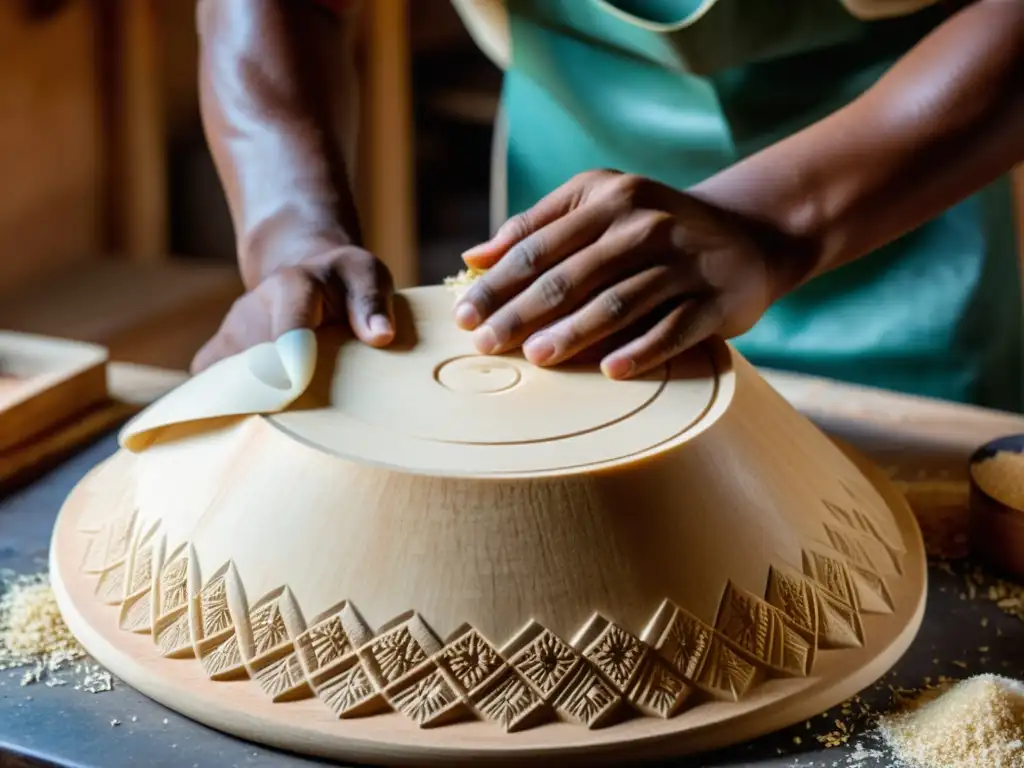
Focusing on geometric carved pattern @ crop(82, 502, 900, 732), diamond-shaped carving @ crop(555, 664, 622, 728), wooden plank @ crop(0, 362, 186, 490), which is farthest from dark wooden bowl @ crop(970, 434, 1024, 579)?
wooden plank @ crop(0, 362, 186, 490)

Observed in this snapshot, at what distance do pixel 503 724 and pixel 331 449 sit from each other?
0.83ft

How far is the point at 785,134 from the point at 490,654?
93 centimetres

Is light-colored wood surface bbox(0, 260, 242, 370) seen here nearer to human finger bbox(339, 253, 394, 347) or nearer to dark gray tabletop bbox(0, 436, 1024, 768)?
human finger bbox(339, 253, 394, 347)

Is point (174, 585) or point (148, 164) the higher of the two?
point (174, 585)

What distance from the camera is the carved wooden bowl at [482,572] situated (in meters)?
0.90

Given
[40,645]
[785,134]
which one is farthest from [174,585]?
[785,134]

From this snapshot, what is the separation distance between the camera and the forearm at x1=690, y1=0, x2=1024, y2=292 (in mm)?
1263

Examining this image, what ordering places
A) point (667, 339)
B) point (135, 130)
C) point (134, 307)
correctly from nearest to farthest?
point (667, 339) < point (134, 307) < point (135, 130)

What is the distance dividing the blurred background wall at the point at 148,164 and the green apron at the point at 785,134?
142 centimetres

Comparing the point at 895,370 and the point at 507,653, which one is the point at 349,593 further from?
the point at 895,370

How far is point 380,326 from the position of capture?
1142mm

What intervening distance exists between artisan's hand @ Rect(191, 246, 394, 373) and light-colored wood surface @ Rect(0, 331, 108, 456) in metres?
0.28

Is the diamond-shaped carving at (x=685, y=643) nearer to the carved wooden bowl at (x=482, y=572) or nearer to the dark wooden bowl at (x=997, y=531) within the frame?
the carved wooden bowl at (x=482, y=572)

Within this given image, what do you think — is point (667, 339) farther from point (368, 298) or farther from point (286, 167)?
point (286, 167)
